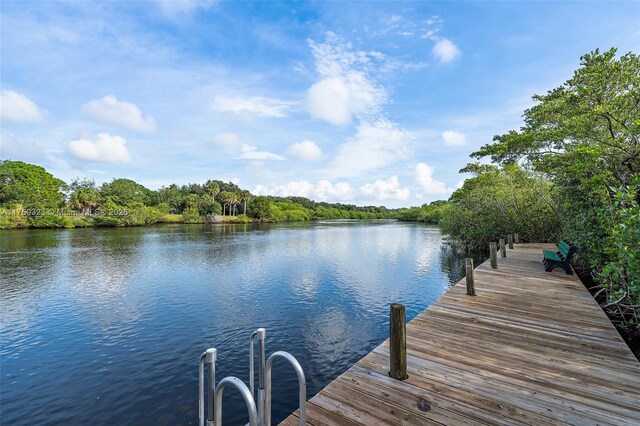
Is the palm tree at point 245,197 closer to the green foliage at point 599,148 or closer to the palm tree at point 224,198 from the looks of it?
the palm tree at point 224,198

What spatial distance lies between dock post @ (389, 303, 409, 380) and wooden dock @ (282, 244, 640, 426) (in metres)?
0.11

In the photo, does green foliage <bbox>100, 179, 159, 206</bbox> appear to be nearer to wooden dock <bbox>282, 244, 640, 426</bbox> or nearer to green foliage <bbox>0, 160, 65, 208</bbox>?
green foliage <bbox>0, 160, 65, 208</bbox>

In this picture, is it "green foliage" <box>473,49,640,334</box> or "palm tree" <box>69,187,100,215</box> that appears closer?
"green foliage" <box>473,49,640,334</box>

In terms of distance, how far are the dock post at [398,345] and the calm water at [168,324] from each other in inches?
121

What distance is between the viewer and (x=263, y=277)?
55.6 ft

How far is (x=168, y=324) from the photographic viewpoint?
10.1 metres

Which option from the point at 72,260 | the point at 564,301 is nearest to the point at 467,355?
the point at 564,301

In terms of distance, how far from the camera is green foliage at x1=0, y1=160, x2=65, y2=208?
55750 millimetres

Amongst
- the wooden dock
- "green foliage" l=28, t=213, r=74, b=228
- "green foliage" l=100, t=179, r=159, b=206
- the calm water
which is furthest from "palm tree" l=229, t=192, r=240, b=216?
the wooden dock

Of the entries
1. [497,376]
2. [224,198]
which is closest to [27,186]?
[224,198]

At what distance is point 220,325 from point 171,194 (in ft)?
273

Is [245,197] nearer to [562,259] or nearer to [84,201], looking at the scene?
[84,201]

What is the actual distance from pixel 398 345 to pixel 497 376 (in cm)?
136

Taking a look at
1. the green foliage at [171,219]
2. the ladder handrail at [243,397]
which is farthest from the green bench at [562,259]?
the green foliage at [171,219]
